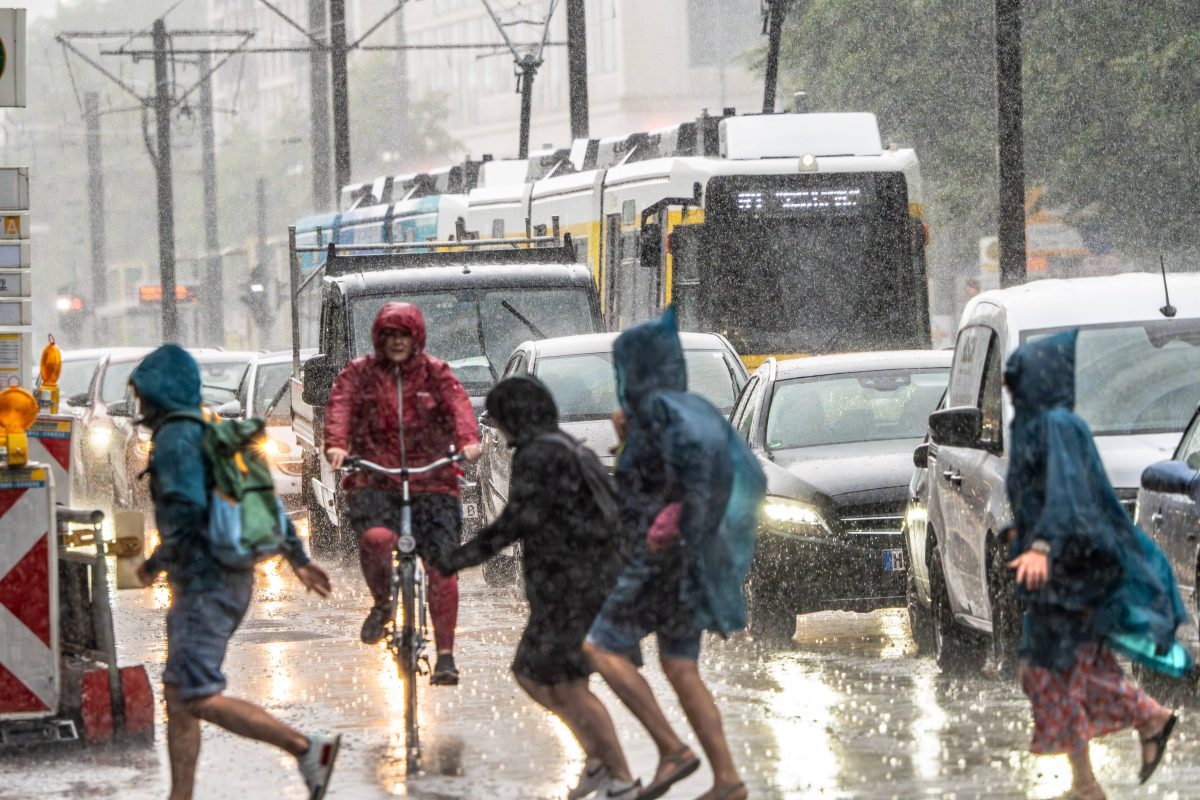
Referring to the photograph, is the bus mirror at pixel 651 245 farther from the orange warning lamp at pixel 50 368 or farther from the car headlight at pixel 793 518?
the orange warning lamp at pixel 50 368

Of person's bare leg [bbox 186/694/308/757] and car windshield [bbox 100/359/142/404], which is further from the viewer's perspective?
car windshield [bbox 100/359/142/404]

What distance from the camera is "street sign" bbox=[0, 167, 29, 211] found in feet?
40.2

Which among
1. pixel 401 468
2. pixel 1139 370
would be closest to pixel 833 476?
pixel 1139 370

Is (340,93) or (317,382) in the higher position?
(340,93)

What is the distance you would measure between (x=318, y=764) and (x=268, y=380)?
16911 mm

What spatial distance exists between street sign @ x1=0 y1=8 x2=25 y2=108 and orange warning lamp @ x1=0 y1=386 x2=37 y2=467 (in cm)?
313

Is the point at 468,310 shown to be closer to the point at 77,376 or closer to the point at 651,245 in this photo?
the point at 651,245

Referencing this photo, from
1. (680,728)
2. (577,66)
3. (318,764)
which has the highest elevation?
(577,66)

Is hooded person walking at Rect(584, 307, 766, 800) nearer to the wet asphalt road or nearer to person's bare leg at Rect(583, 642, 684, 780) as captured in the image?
person's bare leg at Rect(583, 642, 684, 780)

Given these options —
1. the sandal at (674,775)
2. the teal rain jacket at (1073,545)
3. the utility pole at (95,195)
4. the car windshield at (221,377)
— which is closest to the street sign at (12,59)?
the sandal at (674,775)

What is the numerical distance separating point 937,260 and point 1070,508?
2092 inches

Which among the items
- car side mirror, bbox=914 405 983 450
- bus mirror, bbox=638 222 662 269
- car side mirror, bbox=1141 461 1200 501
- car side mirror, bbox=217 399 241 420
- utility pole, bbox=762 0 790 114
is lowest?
car side mirror, bbox=217 399 241 420

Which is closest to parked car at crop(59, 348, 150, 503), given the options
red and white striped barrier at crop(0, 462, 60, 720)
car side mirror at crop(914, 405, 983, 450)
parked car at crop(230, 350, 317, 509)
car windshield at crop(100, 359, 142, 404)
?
car windshield at crop(100, 359, 142, 404)

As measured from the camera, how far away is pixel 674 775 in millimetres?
7539
